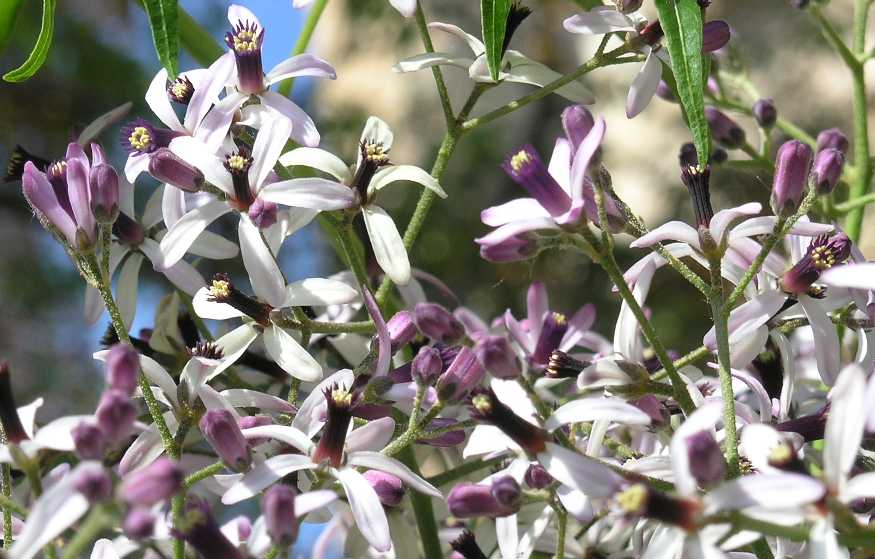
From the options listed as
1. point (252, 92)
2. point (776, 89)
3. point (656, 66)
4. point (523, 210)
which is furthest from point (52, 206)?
point (776, 89)

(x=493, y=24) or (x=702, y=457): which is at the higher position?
(x=493, y=24)

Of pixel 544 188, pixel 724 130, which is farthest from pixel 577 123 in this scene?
pixel 724 130

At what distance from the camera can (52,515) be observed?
1.39ft

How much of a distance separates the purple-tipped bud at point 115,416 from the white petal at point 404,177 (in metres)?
0.29

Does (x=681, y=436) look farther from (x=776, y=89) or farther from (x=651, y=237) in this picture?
(x=776, y=89)

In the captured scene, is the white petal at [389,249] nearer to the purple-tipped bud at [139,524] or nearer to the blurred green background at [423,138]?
the purple-tipped bud at [139,524]

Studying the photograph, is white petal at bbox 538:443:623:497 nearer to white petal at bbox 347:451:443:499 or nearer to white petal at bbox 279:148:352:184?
white petal at bbox 347:451:443:499

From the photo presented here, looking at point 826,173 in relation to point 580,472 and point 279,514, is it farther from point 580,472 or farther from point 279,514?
point 279,514

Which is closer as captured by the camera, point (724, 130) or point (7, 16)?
point (7, 16)

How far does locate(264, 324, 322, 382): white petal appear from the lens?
26.4 inches

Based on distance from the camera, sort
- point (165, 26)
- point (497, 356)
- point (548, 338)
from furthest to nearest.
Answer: point (548, 338)
point (165, 26)
point (497, 356)

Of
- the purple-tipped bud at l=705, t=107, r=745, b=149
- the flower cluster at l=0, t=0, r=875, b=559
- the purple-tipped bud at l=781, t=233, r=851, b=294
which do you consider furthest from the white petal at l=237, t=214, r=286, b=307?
the purple-tipped bud at l=705, t=107, r=745, b=149

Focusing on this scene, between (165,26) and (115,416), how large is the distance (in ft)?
0.92

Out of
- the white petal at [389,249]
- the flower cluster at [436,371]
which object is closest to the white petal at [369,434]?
the flower cluster at [436,371]
